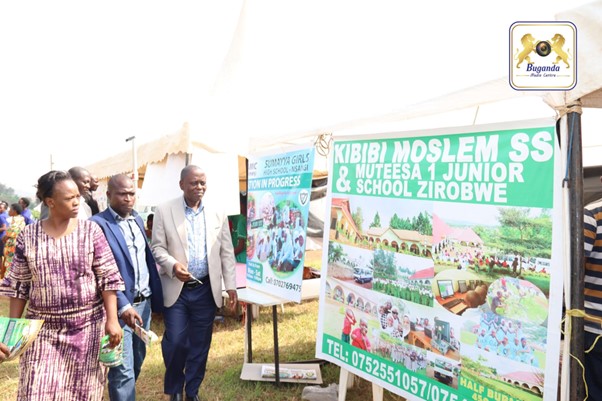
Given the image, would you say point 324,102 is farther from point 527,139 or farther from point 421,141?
point 527,139

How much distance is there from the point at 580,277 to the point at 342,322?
157 centimetres

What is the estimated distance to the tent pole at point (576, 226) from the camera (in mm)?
1959

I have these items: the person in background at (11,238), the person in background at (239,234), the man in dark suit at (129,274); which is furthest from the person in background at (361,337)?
the person in background at (11,238)

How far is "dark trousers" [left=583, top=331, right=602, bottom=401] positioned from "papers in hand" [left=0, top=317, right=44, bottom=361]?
2.99 meters

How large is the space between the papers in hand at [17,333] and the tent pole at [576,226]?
2.76 m

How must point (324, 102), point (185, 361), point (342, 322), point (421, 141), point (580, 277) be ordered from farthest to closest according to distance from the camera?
Result: point (324, 102), point (185, 361), point (342, 322), point (421, 141), point (580, 277)

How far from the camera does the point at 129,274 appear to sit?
319 centimetres

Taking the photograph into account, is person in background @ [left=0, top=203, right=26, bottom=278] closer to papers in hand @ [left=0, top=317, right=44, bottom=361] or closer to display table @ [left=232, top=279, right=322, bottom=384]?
display table @ [left=232, top=279, right=322, bottom=384]

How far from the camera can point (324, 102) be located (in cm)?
429

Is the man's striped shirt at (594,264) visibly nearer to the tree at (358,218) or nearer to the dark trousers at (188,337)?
the tree at (358,218)

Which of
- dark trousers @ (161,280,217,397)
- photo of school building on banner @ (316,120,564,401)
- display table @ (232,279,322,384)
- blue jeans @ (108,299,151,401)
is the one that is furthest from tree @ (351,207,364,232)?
blue jeans @ (108,299,151,401)

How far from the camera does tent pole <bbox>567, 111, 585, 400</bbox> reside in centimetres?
196

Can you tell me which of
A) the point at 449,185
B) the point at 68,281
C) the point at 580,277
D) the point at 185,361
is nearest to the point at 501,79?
the point at 449,185

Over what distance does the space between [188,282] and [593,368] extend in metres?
2.82
